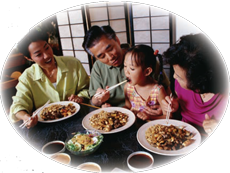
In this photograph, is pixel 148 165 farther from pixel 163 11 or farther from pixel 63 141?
pixel 163 11

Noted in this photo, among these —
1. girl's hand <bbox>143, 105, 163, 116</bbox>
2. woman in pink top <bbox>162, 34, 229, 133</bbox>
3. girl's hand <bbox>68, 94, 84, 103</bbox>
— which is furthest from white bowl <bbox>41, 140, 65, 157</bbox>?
woman in pink top <bbox>162, 34, 229, 133</bbox>

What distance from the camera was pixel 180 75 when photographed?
3.44ft

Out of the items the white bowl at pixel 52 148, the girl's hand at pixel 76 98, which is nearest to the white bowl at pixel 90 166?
the white bowl at pixel 52 148

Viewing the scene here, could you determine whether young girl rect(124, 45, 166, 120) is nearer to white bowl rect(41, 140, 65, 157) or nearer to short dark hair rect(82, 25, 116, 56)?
short dark hair rect(82, 25, 116, 56)

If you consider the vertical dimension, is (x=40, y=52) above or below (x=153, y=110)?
above

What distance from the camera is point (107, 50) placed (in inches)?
42.9

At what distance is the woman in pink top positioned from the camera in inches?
40.2

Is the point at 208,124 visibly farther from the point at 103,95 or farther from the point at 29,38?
the point at 29,38

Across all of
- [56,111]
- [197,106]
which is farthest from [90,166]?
[197,106]

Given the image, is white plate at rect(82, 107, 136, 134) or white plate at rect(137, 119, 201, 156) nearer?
white plate at rect(137, 119, 201, 156)

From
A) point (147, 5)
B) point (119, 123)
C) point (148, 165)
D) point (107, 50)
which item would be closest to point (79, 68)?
point (107, 50)

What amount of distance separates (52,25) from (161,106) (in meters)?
0.74

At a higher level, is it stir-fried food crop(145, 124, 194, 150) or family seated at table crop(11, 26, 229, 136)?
family seated at table crop(11, 26, 229, 136)

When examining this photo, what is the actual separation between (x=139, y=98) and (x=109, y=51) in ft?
0.97
